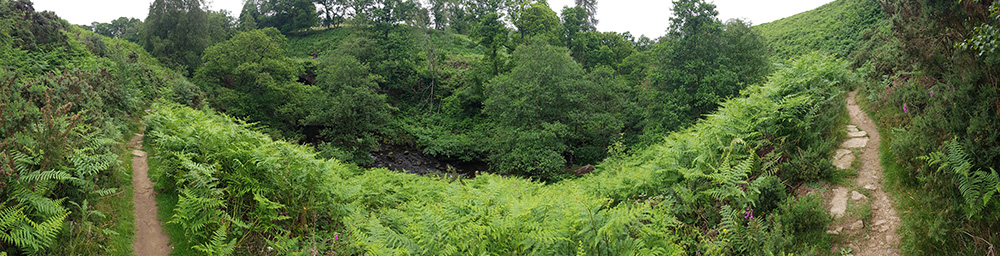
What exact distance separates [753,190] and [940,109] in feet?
8.66

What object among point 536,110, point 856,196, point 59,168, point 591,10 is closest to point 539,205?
point 856,196

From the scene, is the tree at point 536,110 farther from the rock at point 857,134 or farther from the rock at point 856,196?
the rock at point 856,196

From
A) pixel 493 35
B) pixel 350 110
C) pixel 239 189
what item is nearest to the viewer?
pixel 239 189

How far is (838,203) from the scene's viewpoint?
598cm

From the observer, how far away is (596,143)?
2505 cm

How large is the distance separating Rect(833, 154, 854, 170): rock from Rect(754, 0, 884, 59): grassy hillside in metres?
17.9

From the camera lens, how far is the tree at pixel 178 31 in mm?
31312

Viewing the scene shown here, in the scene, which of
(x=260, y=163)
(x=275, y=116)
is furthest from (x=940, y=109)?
(x=275, y=116)

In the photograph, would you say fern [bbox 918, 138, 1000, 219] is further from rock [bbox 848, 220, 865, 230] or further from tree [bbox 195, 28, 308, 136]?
tree [bbox 195, 28, 308, 136]

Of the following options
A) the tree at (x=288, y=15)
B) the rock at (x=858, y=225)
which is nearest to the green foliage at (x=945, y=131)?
the rock at (x=858, y=225)

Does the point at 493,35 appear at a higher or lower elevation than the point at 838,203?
higher

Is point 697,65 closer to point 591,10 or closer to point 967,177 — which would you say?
point 967,177

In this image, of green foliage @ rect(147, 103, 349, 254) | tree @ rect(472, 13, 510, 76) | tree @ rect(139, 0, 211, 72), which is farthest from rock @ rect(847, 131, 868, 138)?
tree @ rect(139, 0, 211, 72)

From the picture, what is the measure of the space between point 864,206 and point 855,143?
193cm
